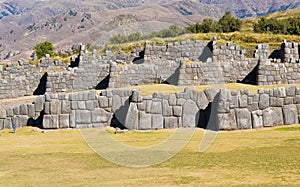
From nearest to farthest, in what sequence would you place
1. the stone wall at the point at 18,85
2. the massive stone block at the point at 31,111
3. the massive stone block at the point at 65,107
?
the massive stone block at the point at 65,107 < the massive stone block at the point at 31,111 < the stone wall at the point at 18,85

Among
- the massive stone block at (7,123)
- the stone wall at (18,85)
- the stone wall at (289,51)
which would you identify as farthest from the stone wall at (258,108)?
the stone wall at (18,85)

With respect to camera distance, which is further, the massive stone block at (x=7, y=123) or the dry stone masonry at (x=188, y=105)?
the massive stone block at (x=7, y=123)

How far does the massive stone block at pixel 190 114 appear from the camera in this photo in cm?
1883

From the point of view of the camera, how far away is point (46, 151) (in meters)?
15.6

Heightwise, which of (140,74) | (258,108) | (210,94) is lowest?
(258,108)

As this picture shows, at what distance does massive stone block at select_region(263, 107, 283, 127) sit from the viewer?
1836cm

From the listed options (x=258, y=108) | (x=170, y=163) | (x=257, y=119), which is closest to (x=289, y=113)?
(x=258, y=108)

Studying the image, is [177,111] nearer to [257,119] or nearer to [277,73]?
[257,119]

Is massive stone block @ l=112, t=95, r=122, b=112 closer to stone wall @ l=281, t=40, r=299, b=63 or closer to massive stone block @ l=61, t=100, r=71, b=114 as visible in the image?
massive stone block @ l=61, t=100, r=71, b=114

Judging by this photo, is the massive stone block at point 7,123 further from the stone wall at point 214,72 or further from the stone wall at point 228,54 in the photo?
the stone wall at point 228,54

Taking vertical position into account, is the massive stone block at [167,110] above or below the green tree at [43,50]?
below

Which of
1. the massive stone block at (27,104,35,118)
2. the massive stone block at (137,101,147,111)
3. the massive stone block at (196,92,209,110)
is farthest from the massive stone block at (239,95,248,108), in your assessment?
the massive stone block at (27,104,35,118)

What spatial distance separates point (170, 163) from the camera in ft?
43.8

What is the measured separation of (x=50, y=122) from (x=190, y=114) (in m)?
5.91
